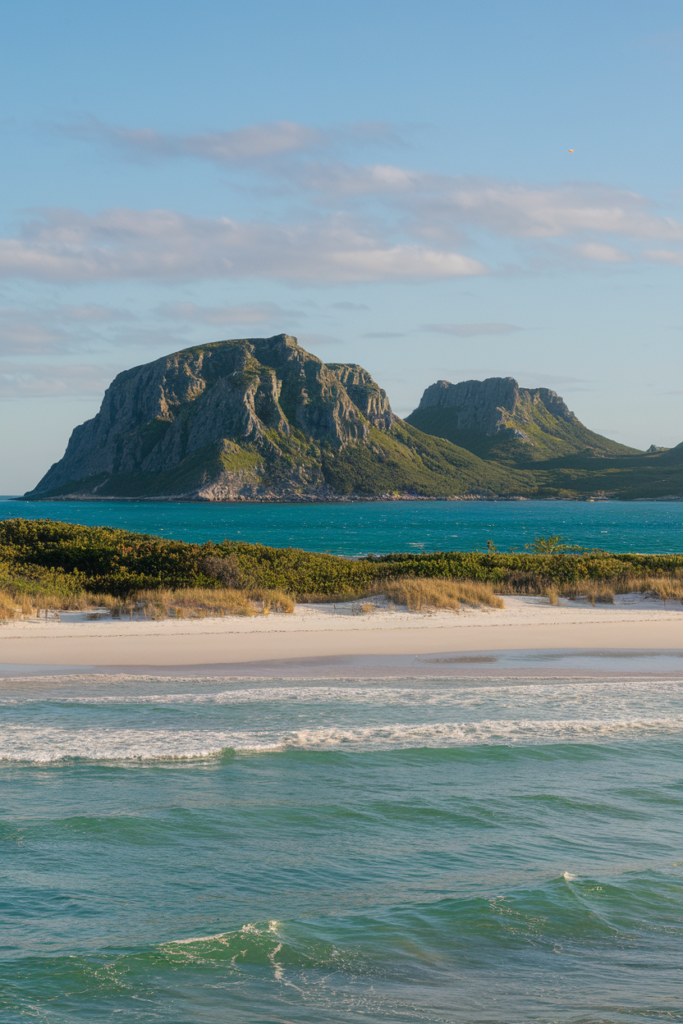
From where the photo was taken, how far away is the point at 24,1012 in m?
5.48

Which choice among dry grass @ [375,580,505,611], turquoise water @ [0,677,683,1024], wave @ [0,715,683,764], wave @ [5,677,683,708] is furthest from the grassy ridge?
wave @ [0,715,683,764]

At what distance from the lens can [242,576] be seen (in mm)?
25047

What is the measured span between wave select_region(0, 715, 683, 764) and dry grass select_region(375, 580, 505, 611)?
451 inches

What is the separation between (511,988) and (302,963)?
1.52 metres

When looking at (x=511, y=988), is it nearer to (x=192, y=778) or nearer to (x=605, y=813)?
(x=605, y=813)

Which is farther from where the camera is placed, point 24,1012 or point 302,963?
point 302,963

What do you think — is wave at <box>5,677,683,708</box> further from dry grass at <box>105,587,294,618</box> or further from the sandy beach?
dry grass at <box>105,587,294,618</box>

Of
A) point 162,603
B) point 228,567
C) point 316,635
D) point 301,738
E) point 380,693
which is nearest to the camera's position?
point 301,738

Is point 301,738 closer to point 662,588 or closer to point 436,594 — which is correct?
point 436,594

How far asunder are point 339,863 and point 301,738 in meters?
3.64

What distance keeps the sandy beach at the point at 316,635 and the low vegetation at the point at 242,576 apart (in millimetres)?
1083

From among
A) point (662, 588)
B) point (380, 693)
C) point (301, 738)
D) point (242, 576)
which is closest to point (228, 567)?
point (242, 576)

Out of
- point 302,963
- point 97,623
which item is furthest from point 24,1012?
point 97,623

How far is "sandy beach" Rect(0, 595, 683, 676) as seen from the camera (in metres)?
17.4
